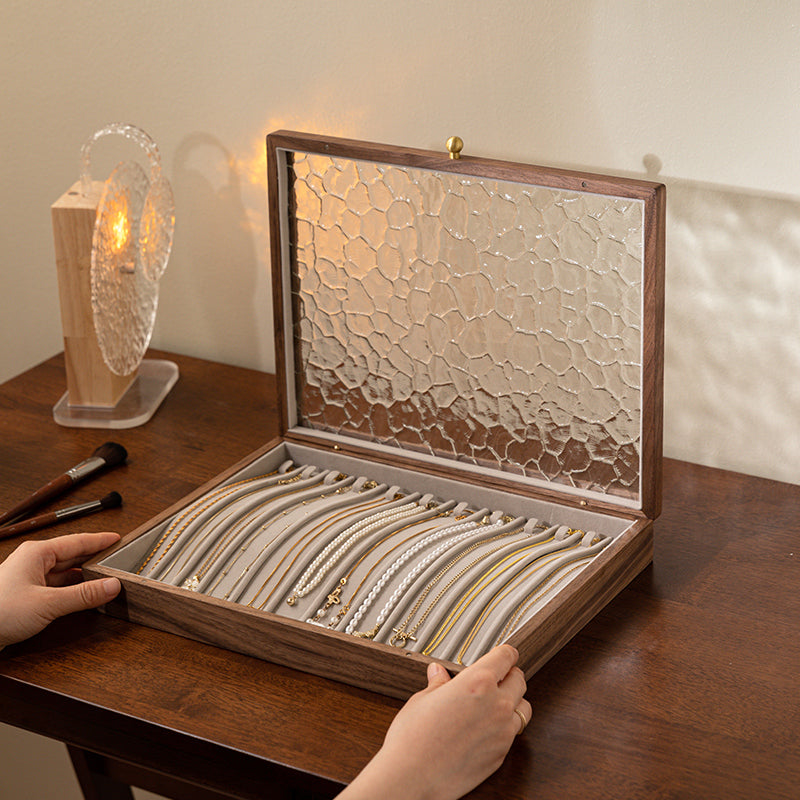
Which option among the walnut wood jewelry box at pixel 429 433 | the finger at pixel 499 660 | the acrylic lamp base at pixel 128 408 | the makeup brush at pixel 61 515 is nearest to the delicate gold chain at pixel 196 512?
the walnut wood jewelry box at pixel 429 433

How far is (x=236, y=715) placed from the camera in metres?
0.87

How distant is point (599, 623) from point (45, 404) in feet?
2.46

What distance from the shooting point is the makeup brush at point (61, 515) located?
1122 mm

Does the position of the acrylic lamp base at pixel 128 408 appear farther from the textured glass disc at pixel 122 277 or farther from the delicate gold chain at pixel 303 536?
the delicate gold chain at pixel 303 536

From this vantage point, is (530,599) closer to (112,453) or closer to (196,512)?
(196,512)

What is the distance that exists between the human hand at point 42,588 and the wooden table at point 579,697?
0.08 feet

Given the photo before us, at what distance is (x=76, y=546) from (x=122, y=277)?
0.39m

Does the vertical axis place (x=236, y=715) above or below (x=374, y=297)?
below

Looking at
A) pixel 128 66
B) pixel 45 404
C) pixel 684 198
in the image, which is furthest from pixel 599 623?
pixel 128 66

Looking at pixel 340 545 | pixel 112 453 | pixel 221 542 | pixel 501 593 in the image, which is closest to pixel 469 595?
pixel 501 593

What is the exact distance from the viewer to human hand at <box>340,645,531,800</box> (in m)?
0.77

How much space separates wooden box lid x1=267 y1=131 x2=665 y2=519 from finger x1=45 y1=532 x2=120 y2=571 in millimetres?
264

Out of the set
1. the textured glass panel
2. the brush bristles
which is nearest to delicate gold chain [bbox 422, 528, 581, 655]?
the textured glass panel

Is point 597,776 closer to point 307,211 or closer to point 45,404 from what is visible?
point 307,211
